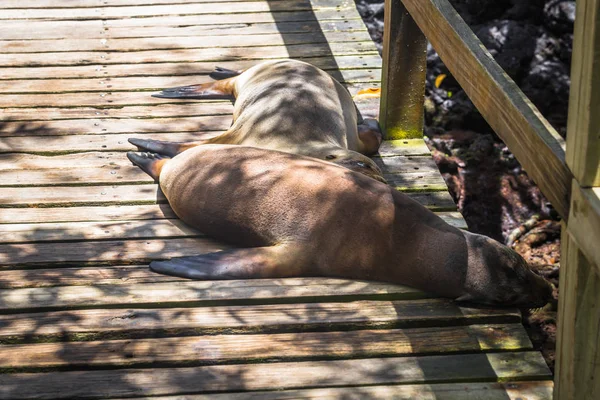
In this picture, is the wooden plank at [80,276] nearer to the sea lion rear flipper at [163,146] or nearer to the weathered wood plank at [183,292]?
the weathered wood plank at [183,292]

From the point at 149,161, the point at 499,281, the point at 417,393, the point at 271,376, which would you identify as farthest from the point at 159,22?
the point at 417,393

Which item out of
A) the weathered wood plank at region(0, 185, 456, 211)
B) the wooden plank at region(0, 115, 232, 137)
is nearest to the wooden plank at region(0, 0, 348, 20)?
the wooden plank at region(0, 115, 232, 137)

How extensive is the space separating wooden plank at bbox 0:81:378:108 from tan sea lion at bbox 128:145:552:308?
4.90 ft

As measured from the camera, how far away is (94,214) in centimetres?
402

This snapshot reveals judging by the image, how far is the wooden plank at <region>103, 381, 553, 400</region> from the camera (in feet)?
9.37

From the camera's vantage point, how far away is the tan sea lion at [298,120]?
166 inches

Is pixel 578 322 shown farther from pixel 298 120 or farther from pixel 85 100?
pixel 85 100

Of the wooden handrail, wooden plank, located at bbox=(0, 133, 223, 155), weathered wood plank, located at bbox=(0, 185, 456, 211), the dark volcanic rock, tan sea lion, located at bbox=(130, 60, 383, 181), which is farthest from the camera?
the dark volcanic rock

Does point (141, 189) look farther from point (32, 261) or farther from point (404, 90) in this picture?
point (404, 90)

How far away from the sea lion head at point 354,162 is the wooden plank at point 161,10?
2.78 m

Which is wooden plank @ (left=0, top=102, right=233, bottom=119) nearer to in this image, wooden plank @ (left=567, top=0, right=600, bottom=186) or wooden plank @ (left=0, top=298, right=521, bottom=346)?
wooden plank @ (left=0, top=298, right=521, bottom=346)

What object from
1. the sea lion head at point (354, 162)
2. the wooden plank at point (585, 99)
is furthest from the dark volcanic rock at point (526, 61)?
the wooden plank at point (585, 99)

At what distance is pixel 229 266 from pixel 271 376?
25.6 inches

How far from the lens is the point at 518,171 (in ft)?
22.4
